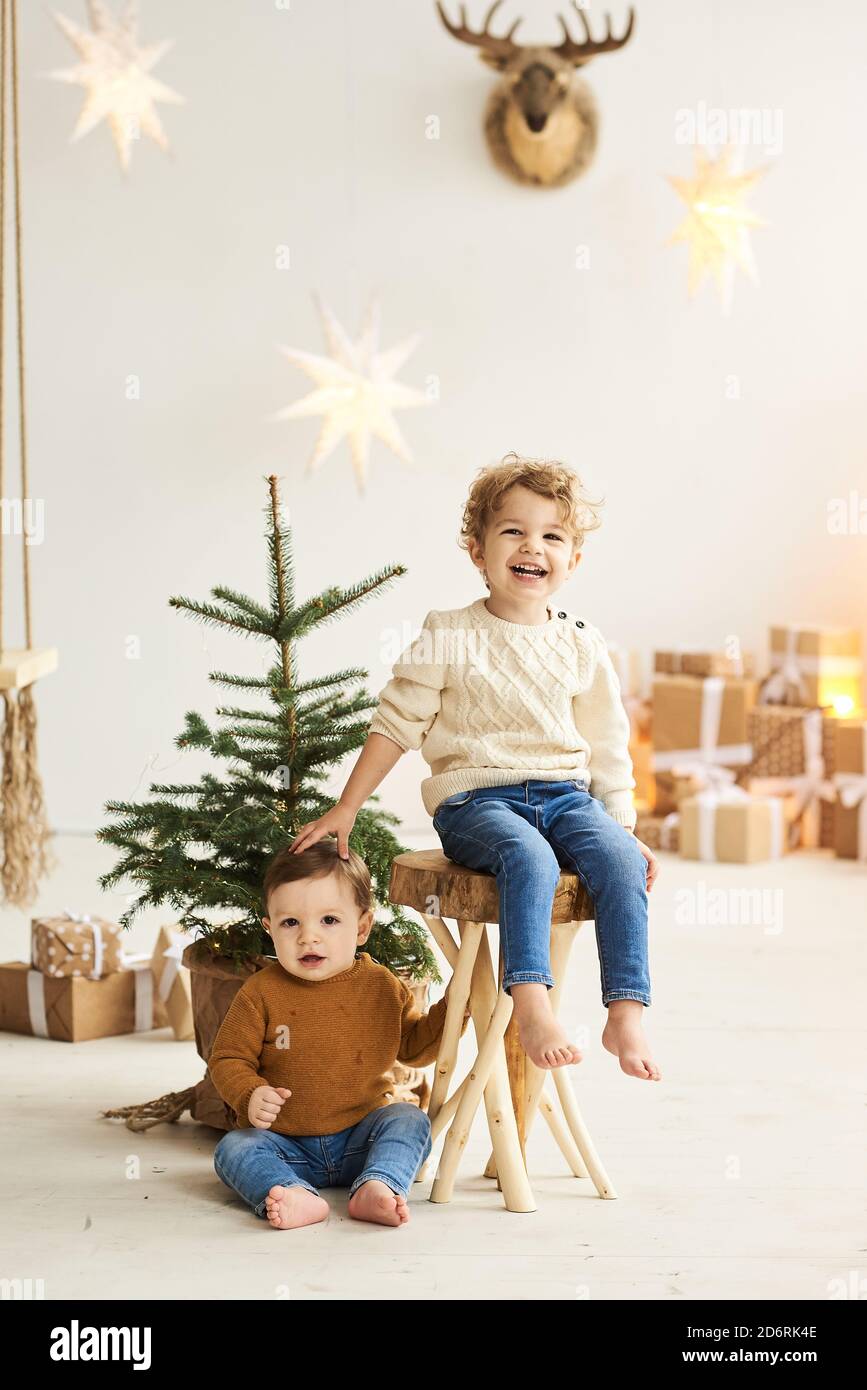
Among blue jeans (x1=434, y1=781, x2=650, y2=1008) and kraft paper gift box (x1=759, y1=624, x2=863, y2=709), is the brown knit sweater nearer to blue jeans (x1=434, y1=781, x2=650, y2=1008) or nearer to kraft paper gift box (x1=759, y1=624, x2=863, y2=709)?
blue jeans (x1=434, y1=781, x2=650, y2=1008)

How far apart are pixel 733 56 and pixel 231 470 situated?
6.16ft

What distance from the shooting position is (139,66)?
4.34m

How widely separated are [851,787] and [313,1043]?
2.61 meters

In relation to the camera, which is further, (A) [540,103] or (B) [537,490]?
(A) [540,103]

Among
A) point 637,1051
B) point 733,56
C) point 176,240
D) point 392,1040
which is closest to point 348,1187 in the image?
point 392,1040

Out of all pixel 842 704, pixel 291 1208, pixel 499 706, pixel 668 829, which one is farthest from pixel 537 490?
pixel 842 704

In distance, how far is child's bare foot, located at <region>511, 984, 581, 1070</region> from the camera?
1.88 metres

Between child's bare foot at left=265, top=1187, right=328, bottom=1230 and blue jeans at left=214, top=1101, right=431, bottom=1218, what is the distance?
26 mm

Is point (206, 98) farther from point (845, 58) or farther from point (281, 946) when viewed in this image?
point (281, 946)

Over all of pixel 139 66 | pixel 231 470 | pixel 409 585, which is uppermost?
pixel 139 66

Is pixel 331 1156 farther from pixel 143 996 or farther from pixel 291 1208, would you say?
pixel 143 996

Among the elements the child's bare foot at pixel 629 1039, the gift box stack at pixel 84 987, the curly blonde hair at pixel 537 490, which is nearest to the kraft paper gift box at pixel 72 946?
the gift box stack at pixel 84 987

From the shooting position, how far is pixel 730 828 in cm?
436

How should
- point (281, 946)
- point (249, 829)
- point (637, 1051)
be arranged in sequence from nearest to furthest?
point (637, 1051) < point (281, 946) < point (249, 829)
